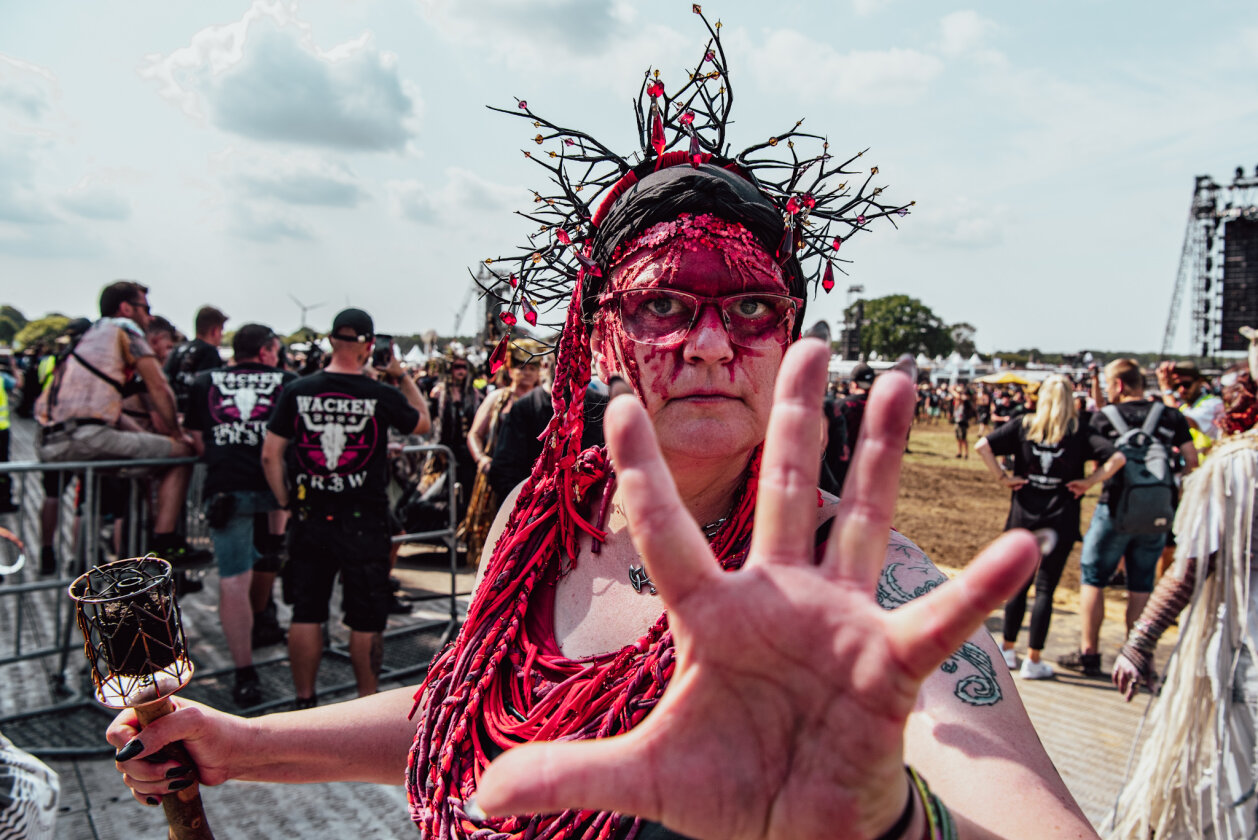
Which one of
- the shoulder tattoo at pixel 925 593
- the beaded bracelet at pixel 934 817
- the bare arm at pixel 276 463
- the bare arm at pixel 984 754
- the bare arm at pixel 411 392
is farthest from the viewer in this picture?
the bare arm at pixel 411 392

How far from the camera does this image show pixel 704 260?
1395 mm

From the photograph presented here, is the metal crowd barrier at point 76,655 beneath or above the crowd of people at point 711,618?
beneath

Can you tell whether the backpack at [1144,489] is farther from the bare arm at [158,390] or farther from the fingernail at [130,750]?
the bare arm at [158,390]

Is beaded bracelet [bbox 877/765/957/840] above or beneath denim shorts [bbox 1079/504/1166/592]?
above

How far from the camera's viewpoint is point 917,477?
1548 cm

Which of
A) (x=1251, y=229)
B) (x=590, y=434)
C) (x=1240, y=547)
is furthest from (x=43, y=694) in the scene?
(x=1251, y=229)

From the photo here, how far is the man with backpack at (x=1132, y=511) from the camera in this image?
4867 millimetres

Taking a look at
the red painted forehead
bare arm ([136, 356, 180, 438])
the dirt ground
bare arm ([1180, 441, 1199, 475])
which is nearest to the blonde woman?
bare arm ([1180, 441, 1199, 475])

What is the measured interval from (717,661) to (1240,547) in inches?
118

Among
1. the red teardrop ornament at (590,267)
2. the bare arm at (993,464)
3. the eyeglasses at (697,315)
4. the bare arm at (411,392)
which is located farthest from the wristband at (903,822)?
the bare arm at (993,464)

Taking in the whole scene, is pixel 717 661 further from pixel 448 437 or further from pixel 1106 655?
pixel 448 437

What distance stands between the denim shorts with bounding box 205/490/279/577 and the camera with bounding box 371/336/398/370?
3.54ft

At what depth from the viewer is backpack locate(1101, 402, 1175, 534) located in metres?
Result: 4.84

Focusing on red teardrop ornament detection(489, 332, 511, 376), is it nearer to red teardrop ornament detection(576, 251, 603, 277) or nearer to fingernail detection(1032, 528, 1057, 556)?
red teardrop ornament detection(576, 251, 603, 277)
